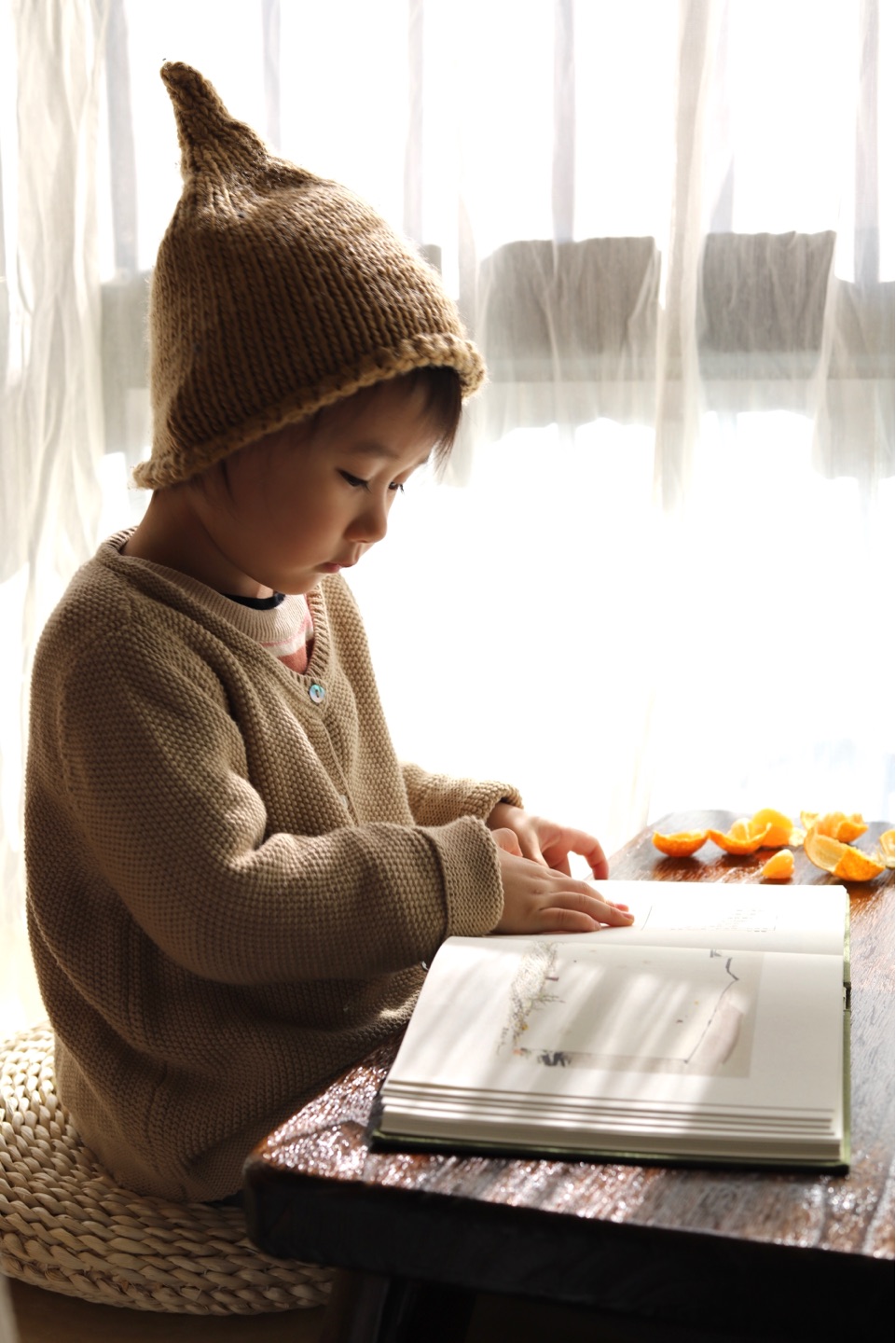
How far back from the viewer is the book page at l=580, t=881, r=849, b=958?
0.68m

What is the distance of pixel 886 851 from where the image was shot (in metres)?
0.90

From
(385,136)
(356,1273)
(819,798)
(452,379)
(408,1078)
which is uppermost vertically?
(385,136)

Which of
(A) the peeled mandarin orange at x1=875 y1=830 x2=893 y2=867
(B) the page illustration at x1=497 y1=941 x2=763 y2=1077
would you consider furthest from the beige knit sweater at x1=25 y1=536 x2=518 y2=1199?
(A) the peeled mandarin orange at x1=875 y1=830 x2=893 y2=867

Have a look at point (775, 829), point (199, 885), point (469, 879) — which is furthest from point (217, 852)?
point (775, 829)

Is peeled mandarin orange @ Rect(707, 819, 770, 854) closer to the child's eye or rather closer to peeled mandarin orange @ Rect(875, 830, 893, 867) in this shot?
peeled mandarin orange @ Rect(875, 830, 893, 867)

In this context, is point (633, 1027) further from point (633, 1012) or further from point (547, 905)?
point (547, 905)

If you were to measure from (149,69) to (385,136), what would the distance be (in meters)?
0.31

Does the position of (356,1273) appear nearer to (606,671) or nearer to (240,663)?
(240,663)

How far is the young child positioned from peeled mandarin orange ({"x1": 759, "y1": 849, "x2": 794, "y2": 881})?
0.19m

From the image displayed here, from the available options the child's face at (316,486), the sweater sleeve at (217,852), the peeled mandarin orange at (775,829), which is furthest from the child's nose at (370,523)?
the peeled mandarin orange at (775,829)

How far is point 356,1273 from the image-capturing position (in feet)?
1.89

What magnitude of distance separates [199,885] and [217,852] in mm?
19

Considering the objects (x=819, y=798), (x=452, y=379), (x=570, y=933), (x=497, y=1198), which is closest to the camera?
(x=497, y=1198)

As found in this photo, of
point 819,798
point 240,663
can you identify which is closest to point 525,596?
point 819,798
